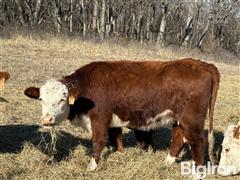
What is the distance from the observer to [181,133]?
6.72m

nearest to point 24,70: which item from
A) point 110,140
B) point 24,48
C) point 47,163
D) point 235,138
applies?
point 24,48

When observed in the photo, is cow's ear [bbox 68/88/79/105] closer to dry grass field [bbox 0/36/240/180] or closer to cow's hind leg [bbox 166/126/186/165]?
dry grass field [bbox 0/36/240/180]

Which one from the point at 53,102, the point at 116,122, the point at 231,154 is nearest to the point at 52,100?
the point at 53,102

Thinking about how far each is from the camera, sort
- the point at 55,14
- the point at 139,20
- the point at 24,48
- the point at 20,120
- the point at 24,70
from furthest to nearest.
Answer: the point at 139,20 < the point at 55,14 < the point at 24,48 < the point at 24,70 < the point at 20,120

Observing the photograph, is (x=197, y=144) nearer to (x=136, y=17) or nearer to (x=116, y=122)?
(x=116, y=122)

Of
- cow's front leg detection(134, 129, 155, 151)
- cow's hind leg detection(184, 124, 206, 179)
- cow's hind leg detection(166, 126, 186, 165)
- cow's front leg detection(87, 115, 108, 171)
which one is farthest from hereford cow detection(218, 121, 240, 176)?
cow's front leg detection(87, 115, 108, 171)

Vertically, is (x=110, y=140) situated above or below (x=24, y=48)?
above

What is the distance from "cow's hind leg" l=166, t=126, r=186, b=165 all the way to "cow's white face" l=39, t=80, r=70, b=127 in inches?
70.9

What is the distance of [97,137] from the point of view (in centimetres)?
630

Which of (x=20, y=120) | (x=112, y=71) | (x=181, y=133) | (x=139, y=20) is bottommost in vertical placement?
(x=139, y=20)

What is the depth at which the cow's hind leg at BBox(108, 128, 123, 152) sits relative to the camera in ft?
23.2

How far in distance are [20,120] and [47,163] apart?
2.42 metres

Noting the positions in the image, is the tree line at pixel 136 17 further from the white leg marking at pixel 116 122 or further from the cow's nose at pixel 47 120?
the cow's nose at pixel 47 120

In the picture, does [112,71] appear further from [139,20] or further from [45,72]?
[139,20]
